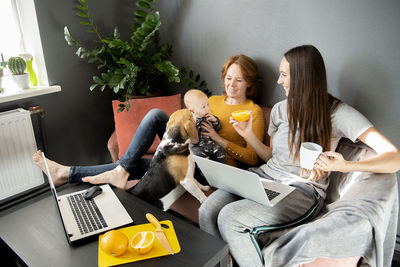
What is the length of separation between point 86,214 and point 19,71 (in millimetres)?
1321

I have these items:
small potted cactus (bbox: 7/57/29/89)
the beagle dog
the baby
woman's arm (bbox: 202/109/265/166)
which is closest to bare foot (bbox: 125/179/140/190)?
the beagle dog

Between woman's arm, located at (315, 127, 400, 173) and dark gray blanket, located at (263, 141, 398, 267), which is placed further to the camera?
woman's arm, located at (315, 127, 400, 173)

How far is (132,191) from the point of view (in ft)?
5.62

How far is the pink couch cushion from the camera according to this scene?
2193mm

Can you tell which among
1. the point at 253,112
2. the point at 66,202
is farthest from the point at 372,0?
the point at 66,202

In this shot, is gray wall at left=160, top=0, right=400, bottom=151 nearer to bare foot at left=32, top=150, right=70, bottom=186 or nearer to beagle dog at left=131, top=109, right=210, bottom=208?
beagle dog at left=131, top=109, right=210, bottom=208

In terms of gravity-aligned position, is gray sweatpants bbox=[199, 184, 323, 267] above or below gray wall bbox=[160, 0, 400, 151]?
below

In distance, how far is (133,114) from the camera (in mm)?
2232

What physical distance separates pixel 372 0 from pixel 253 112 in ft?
2.84

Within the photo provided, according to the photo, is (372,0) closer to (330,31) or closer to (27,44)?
(330,31)

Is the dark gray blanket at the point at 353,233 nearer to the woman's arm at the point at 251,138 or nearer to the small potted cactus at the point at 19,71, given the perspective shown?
the woman's arm at the point at 251,138

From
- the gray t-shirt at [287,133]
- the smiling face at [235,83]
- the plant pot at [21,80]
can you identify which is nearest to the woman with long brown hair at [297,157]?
the gray t-shirt at [287,133]

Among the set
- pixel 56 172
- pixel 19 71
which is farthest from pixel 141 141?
pixel 19 71

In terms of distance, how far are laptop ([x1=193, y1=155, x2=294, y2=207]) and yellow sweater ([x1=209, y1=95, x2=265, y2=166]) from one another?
29 centimetres
